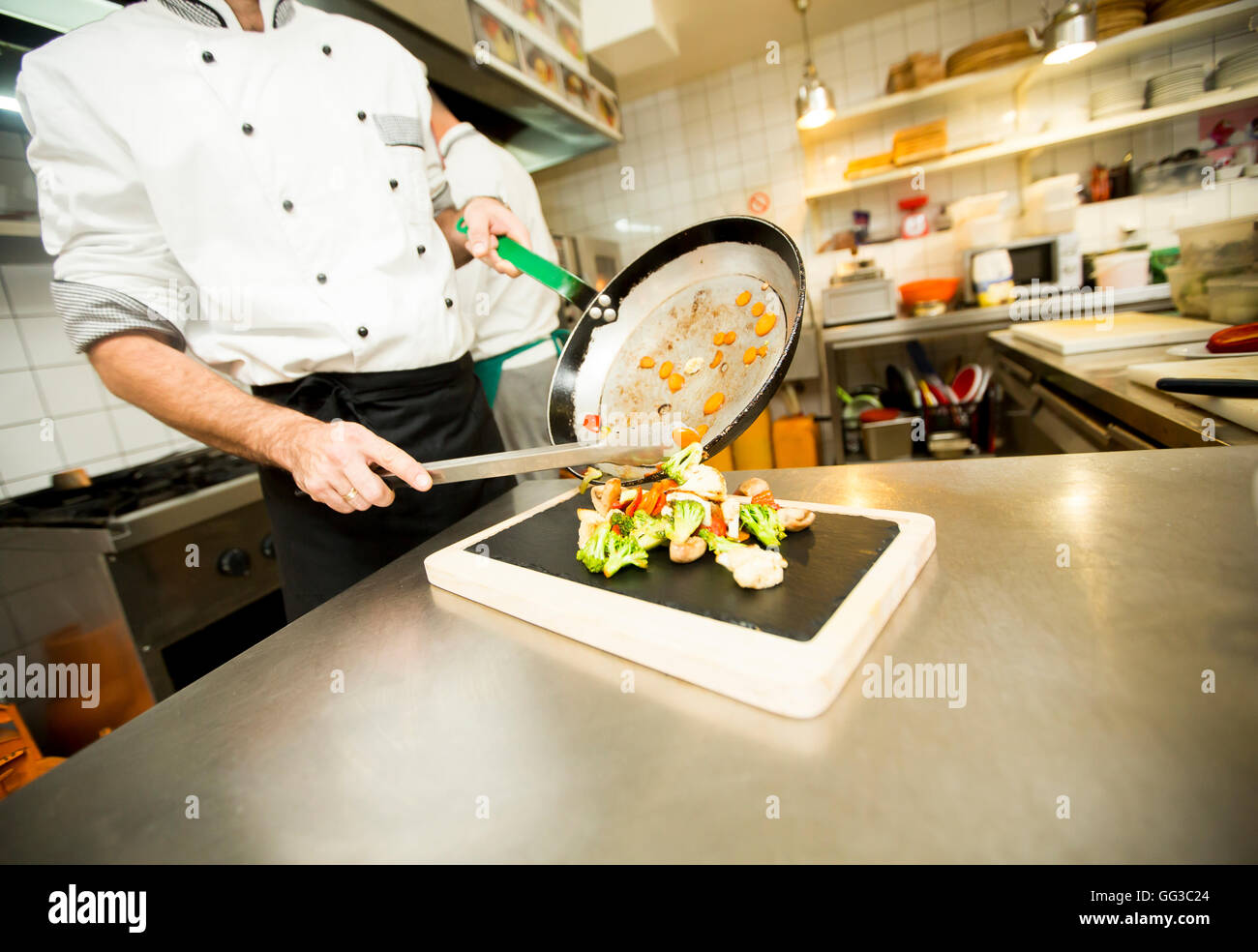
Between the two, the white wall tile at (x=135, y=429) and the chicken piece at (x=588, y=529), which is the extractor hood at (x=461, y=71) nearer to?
the white wall tile at (x=135, y=429)

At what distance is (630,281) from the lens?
101 cm

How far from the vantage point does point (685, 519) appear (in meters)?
0.66

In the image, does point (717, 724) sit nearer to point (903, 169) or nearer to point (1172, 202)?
point (903, 169)

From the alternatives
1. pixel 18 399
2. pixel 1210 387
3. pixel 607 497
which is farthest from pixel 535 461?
pixel 18 399

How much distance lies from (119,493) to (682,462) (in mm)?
1585

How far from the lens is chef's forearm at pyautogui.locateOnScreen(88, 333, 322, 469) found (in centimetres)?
84

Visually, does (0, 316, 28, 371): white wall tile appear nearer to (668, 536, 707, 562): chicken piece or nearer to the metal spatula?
the metal spatula

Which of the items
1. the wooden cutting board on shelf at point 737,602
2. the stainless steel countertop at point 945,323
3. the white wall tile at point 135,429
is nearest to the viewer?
the wooden cutting board on shelf at point 737,602

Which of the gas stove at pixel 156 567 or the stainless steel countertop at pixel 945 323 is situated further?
the stainless steel countertop at pixel 945 323

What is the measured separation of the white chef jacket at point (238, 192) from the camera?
88 centimetres

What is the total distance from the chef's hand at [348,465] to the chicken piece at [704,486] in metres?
0.29

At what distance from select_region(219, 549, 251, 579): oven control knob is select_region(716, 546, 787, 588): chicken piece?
1.41m

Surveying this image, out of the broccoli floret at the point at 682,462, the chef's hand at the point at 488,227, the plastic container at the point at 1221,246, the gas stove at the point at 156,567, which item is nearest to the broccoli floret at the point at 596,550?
the broccoli floret at the point at 682,462
